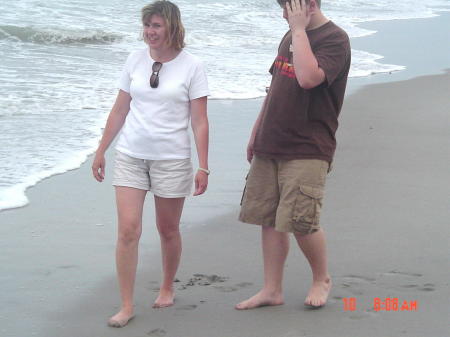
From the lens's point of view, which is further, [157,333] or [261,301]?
[261,301]

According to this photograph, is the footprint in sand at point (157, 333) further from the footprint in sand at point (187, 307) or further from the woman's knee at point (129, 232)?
the woman's knee at point (129, 232)

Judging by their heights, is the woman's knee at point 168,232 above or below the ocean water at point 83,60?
above

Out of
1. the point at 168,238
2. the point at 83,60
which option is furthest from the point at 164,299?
the point at 83,60

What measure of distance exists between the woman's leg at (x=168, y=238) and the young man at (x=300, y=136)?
32 cm

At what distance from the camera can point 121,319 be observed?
3.91 metres

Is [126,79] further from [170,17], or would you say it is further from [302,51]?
[302,51]

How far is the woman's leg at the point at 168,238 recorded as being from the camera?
407 cm

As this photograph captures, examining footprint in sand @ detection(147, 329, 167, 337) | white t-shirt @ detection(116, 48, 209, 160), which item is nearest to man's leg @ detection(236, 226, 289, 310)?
footprint in sand @ detection(147, 329, 167, 337)

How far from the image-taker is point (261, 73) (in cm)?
1276

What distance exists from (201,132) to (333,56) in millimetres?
703

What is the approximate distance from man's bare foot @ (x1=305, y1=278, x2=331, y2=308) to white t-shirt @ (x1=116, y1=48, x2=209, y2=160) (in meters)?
0.87

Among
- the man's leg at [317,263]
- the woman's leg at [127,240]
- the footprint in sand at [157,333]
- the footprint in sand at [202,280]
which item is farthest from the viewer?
the footprint in sand at [202,280]

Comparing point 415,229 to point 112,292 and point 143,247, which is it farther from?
point 112,292
